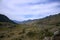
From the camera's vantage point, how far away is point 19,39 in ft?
81.1

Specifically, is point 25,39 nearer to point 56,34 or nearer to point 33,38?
point 33,38

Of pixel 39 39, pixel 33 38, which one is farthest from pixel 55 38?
pixel 33 38

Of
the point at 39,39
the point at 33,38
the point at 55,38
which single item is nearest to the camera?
the point at 55,38

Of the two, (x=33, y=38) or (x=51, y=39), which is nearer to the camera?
(x=51, y=39)

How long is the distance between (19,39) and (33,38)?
243cm

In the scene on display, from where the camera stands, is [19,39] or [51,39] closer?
[51,39]

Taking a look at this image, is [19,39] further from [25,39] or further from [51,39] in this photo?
[51,39]

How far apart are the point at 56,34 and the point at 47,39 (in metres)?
1.38

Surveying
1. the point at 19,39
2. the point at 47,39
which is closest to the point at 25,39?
the point at 19,39

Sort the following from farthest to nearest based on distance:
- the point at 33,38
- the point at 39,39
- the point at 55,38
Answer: the point at 33,38 → the point at 39,39 → the point at 55,38

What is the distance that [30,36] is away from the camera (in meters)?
25.6

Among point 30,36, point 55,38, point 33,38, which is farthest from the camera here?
point 30,36

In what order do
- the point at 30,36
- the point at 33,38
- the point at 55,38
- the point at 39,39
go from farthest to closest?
the point at 30,36 → the point at 33,38 → the point at 39,39 → the point at 55,38

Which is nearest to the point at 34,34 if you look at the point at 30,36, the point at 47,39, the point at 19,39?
the point at 30,36
